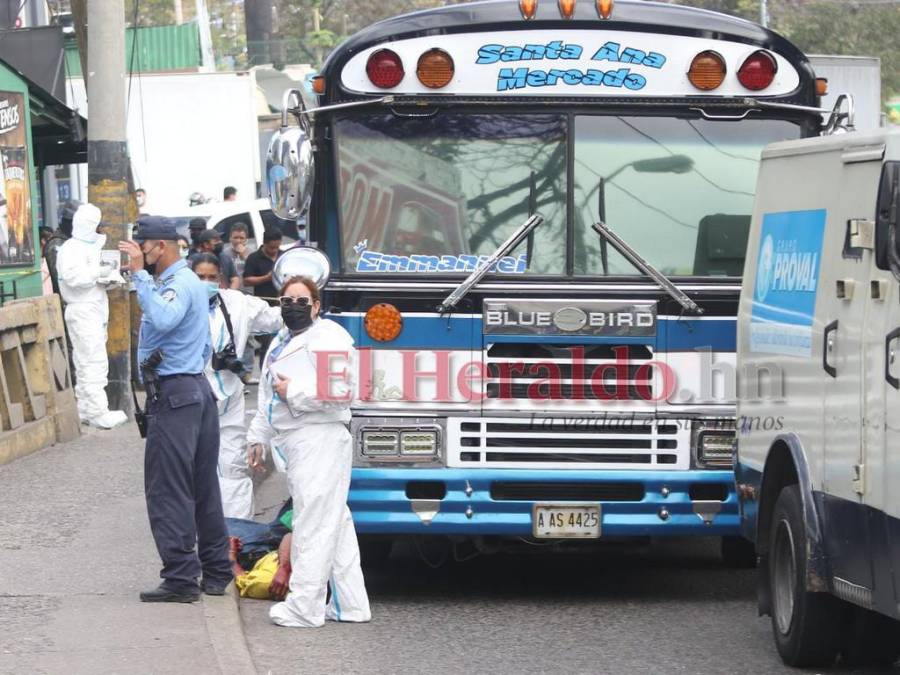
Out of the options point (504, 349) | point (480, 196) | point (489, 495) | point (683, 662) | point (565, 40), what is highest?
point (565, 40)

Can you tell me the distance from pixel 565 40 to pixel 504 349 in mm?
1618

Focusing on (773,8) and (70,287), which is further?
(773,8)

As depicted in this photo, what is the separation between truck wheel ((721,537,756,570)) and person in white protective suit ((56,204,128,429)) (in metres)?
7.17

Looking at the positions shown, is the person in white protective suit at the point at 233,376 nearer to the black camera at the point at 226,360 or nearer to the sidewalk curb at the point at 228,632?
the black camera at the point at 226,360

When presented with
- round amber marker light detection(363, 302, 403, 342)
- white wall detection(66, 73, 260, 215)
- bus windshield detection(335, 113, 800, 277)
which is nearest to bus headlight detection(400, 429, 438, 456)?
round amber marker light detection(363, 302, 403, 342)

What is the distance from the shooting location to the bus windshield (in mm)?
8562

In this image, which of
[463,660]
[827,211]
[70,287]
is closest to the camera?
[827,211]

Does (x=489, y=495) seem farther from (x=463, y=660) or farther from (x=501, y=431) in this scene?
(x=463, y=660)

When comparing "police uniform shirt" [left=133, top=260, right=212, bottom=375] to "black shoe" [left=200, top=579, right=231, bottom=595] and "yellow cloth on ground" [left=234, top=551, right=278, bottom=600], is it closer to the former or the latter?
"black shoe" [left=200, top=579, right=231, bottom=595]

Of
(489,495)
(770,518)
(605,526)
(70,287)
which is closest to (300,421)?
(489,495)

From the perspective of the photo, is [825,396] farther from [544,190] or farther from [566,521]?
[544,190]

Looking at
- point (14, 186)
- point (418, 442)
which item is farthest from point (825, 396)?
point (14, 186)

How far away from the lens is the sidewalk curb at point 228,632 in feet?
23.1

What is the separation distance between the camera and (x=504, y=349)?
8508mm
